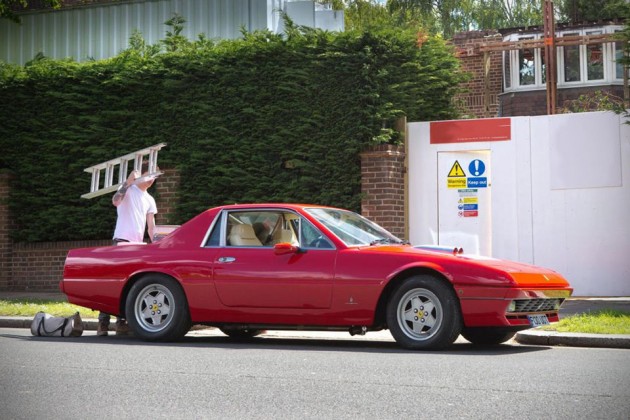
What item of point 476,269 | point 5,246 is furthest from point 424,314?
point 5,246

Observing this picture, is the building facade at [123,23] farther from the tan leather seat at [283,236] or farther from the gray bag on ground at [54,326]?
the tan leather seat at [283,236]

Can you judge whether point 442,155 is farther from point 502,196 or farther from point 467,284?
point 467,284

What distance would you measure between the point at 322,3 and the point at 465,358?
75.9ft

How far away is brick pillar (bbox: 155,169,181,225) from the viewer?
60.5ft

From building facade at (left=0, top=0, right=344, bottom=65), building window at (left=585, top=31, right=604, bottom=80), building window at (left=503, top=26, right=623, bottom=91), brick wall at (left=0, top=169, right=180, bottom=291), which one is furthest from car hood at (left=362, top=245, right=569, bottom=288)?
building window at (left=585, top=31, right=604, bottom=80)

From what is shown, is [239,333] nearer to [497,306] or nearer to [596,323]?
[497,306]

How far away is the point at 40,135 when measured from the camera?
19.6m

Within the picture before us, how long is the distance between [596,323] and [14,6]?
1865cm

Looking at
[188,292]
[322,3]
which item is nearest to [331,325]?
[188,292]

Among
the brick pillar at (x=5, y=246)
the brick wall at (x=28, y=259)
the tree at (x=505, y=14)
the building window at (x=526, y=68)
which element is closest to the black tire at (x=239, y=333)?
the brick wall at (x=28, y=259)

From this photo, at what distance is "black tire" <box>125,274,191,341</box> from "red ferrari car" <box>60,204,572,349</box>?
0.01 m

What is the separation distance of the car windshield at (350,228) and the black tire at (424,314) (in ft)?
3.11

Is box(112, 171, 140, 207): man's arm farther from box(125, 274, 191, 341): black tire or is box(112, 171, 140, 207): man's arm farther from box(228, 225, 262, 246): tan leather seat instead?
box(228, 225, 262, 246): tan leather seat

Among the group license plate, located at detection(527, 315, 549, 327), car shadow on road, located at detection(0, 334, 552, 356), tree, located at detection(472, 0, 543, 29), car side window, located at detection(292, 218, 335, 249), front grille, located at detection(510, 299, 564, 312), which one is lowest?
car shadow on road, located at detection(0, 334, 552, 356)
